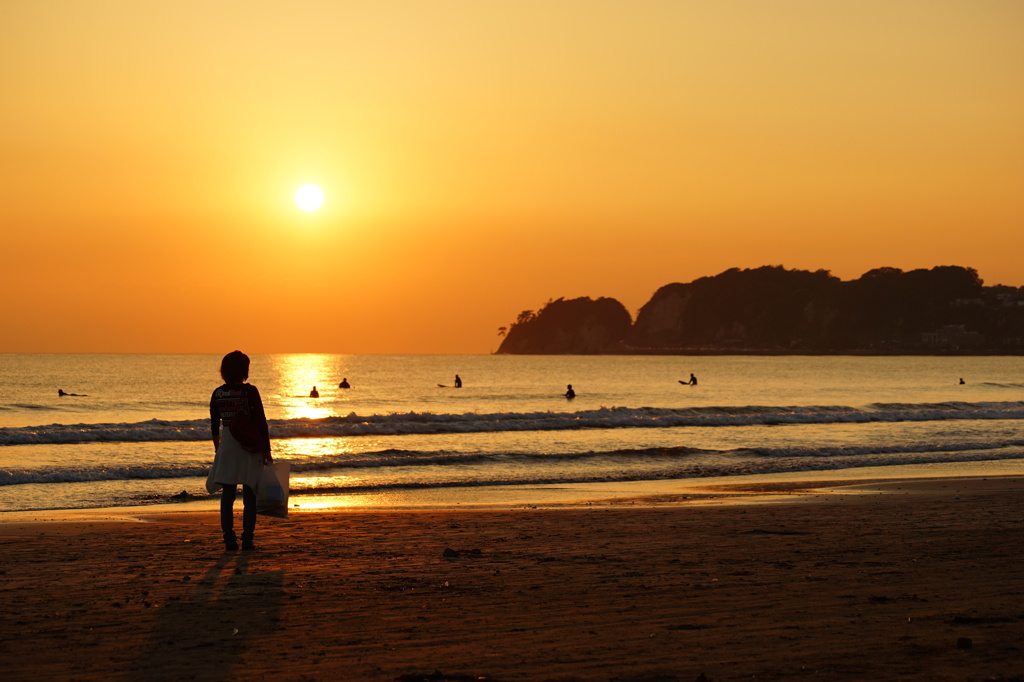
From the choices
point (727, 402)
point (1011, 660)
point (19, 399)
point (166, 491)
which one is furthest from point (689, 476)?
Answer: point (19, 399)

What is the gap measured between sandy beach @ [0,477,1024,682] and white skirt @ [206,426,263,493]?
2.52ft

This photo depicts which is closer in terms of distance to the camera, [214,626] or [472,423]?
[214,626]

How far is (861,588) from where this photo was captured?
25.8 ft

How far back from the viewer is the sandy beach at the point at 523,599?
19.3 feet

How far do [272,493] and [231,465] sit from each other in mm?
506

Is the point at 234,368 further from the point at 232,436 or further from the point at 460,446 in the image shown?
the point at 460,446

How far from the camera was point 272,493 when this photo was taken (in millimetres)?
9656

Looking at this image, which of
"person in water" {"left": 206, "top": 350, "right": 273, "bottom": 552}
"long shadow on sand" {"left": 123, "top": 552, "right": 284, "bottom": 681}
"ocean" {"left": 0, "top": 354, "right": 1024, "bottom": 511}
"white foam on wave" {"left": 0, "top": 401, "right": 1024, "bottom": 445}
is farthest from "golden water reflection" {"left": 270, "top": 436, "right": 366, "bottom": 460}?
"long shadow on sand" {"left": 123, "top": 552, "right": 284, "bottom": 681}

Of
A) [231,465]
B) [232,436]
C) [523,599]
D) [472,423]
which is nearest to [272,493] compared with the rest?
[231,465]

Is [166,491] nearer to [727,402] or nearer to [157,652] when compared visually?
[157,652]

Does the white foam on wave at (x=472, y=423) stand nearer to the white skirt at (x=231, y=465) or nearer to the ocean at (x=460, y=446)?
the ocean at (x=460, y=446)

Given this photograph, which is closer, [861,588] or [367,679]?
[367,679]

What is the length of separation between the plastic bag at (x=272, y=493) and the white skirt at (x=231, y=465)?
11 centimetres

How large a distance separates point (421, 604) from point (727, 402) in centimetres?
5501
